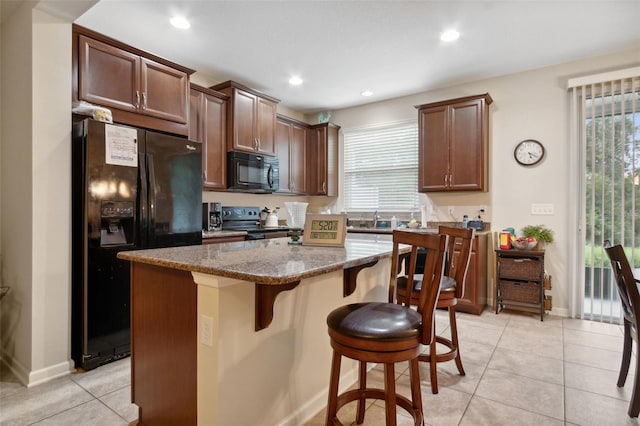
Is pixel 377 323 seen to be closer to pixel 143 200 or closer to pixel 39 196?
pixel 143 200

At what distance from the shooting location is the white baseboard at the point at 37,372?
2146 millimetres

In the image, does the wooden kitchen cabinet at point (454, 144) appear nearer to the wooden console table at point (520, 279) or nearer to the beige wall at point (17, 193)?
the wooden console table at point (520, 279)

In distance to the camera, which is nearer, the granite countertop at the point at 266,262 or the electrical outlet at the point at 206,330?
the granite countertop at the point at 266,262

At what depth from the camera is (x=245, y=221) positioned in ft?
14.2

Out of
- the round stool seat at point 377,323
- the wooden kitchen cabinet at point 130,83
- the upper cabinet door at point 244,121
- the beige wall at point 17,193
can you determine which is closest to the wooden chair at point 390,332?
the round stool seat at point 377,323

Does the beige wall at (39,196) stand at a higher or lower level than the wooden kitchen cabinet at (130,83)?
lower

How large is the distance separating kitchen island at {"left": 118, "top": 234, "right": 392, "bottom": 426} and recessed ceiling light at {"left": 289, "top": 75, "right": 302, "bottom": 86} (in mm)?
2875

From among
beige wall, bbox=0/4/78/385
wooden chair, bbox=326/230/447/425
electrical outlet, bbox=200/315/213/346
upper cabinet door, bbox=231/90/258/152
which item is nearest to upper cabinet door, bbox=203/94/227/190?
upper cabinet door, bbox=231/90/258/152

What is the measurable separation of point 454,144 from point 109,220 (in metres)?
3.61

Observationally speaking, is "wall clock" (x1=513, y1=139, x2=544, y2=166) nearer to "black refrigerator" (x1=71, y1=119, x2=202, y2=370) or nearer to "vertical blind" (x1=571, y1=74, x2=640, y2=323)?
"vertical blind" (x1=571, y1=74, x2=640, y2=323)

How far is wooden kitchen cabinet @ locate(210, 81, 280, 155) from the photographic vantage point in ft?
12.8

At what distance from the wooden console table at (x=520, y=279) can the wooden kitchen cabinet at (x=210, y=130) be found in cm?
324

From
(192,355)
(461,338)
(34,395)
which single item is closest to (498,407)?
(461,338)

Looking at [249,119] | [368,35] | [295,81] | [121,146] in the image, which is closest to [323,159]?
[295,81]
